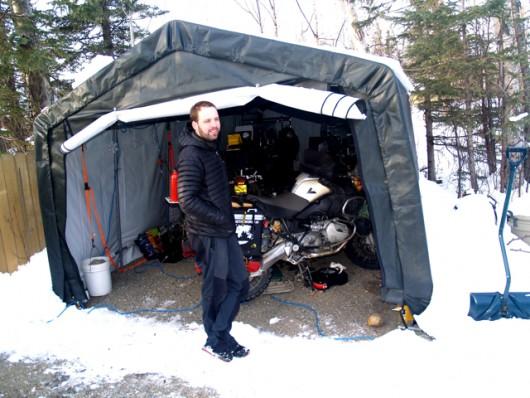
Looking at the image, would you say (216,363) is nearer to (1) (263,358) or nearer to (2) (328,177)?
(1) (263,358)

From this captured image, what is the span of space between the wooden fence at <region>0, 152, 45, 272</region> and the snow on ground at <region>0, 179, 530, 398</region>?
1.27 feet

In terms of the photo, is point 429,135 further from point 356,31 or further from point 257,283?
point 257,283

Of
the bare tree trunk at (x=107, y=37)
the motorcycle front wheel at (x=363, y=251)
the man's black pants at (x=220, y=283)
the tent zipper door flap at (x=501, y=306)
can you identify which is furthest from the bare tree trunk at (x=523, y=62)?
the bare tree trunk at (x=107, y=37)

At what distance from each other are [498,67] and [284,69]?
569 centimetres

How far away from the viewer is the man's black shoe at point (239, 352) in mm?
3006

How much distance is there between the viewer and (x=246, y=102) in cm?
325

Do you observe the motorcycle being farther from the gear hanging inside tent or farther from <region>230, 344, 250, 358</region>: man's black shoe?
the gear hanging inside tent

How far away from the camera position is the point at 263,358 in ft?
9.84

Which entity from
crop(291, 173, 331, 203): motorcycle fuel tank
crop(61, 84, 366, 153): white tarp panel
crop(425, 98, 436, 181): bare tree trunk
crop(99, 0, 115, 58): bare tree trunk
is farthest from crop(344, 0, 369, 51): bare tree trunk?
crop(61, 84, 366, 153): white tarp panel

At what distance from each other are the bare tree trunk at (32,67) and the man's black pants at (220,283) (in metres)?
3.90

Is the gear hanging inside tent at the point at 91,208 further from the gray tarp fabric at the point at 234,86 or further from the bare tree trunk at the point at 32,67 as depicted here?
the bare tree trunk at the point at 32,67

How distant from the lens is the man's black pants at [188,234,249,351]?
2852mm

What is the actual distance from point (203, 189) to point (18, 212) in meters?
2.69

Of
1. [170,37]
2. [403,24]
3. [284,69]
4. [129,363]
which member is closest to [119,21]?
[403,24]
